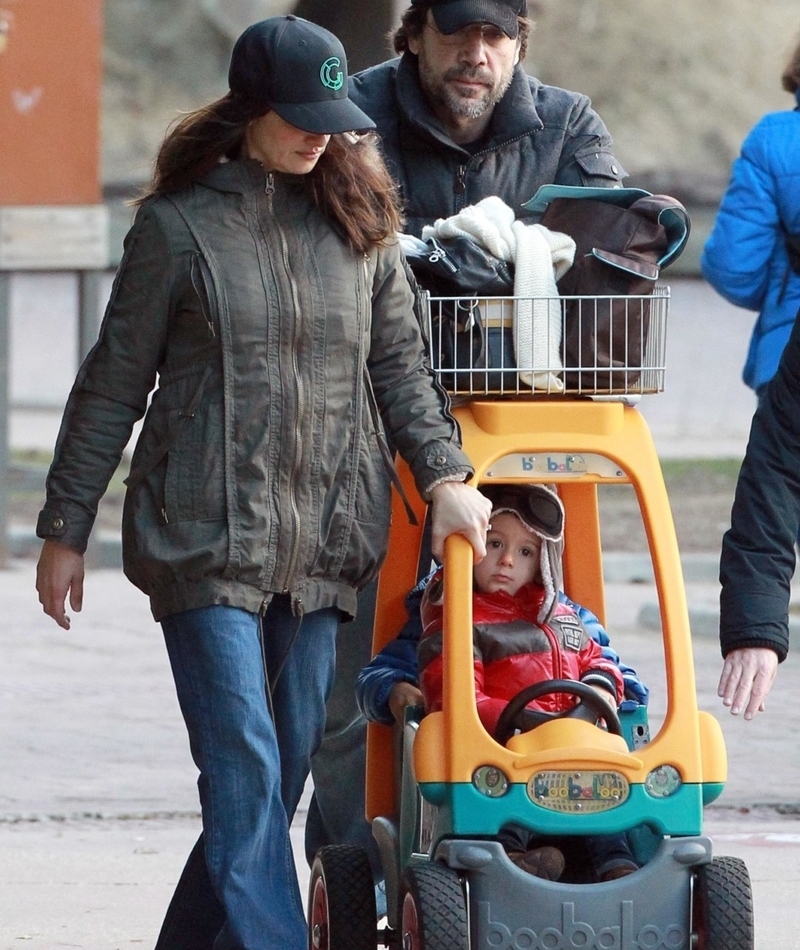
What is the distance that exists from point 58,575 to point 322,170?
2.83 feet

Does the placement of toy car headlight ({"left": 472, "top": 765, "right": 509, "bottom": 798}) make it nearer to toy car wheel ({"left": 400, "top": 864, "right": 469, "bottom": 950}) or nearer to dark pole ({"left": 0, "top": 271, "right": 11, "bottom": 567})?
toy car wheel ({"left": 400, "top": 864, "right": 469, "bottom": 950})

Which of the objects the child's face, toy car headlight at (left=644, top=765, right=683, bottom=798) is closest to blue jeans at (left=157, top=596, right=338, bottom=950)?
the child's face

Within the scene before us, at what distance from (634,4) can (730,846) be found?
2050cm

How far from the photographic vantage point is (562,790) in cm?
335

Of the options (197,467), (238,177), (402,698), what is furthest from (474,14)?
(402,698)

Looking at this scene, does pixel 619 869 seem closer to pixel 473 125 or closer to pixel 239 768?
pixel 239 768

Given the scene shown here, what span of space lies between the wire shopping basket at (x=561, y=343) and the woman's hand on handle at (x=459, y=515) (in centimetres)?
23

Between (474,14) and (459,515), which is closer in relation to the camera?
(459,515)

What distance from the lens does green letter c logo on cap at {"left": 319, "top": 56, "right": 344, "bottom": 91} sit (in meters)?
3.38

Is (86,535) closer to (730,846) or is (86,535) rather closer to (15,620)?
(730,846)

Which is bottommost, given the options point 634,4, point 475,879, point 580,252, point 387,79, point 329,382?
point 475,879

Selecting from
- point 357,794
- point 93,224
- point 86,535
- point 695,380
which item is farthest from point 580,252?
point 695,380

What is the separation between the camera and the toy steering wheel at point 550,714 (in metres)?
3.44

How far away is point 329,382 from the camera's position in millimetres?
3457
